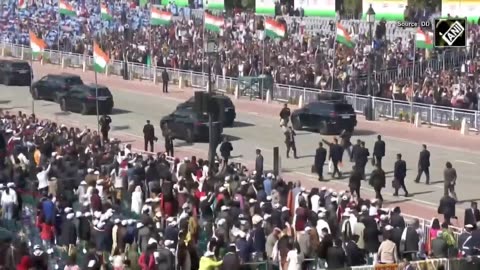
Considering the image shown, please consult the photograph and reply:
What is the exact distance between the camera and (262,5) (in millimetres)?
64625

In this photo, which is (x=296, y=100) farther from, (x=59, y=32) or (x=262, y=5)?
(x=59, y=32)

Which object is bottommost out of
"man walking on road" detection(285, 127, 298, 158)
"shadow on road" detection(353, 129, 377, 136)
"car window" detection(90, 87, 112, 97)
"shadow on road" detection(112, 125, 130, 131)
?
"shadow on road" detection(112, 125, 130, 131)

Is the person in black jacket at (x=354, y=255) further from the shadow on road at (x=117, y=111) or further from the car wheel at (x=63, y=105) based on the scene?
the car wheel at (x=63, y=105)

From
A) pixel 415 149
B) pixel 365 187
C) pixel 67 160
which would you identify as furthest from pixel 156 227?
pixel 415 149

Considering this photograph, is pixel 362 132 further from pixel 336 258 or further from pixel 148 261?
pixel 148 261

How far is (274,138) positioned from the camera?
4619 centimetres

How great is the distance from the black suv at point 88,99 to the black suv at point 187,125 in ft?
18.2

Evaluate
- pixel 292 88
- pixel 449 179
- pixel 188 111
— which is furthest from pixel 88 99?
pixel 449 179

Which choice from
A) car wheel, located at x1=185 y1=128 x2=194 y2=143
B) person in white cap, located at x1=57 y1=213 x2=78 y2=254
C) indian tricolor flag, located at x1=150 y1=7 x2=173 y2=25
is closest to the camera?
person in white cap, located at x1=57 y1=213 x2=78 y2=254

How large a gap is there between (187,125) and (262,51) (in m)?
14.5

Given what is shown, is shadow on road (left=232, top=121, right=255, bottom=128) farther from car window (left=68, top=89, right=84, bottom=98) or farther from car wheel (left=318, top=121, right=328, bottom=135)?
car window (left=68, top=89, right=84, bottom=98)

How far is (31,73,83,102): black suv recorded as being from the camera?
176 ft

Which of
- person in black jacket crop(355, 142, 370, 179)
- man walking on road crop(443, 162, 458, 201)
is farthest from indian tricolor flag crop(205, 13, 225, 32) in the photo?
man walking on road crop(443, 162, 458, 201)

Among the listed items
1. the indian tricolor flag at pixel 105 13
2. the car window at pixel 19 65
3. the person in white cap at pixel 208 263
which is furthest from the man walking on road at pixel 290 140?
the indian tricolor flag at pixel 105 13
